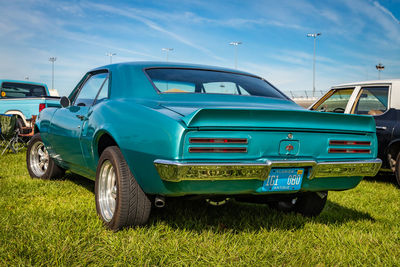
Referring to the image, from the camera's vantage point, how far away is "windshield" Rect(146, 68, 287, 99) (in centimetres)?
371

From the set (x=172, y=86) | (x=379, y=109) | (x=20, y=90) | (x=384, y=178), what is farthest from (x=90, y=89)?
(x=20, y=90)

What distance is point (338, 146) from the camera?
A: 127 inches

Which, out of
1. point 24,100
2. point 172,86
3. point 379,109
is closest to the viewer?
point 172,86

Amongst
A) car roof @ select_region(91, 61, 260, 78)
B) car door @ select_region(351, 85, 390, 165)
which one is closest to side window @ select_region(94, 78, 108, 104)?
car roof @ select_region(91, 61, 260, 78)

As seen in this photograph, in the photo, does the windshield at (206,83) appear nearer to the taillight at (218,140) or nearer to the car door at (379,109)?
the taillight at (218,140)

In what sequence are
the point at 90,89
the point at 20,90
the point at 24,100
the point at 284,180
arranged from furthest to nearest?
1. the point at 20,90
2. the point at 24,100
3. the point at 90,89
4. the point at 284,180

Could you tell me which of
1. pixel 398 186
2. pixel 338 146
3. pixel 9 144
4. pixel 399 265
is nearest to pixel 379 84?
pixel 398 186

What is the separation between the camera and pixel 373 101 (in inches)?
265

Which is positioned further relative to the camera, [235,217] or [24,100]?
[24,100]

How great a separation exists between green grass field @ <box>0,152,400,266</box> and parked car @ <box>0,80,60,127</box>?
5.98 meters

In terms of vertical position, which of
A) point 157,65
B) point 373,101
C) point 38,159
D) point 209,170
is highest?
point 157,65

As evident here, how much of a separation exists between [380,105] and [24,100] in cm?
845

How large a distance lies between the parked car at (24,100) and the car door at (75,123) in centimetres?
454

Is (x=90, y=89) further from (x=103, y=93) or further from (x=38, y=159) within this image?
(x=38, y=159)
